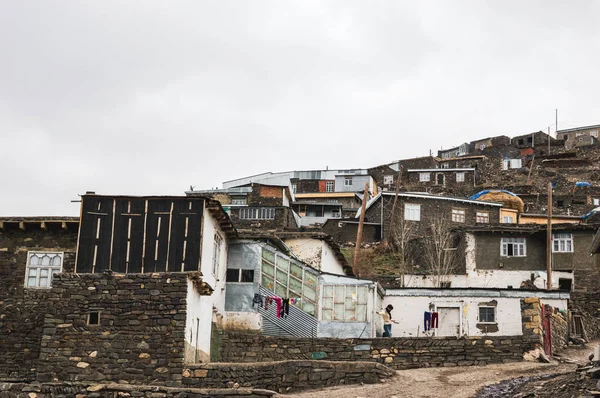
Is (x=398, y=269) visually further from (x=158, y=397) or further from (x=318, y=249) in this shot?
(x=158, y=397)

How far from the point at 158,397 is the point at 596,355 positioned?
36.2 feet

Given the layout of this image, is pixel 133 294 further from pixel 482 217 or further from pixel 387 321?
pixel 482 217

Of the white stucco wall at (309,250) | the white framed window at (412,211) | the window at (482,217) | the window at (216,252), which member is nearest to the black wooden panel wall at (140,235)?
the window at (216,252)

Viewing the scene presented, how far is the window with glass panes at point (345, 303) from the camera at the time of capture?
1139 inches

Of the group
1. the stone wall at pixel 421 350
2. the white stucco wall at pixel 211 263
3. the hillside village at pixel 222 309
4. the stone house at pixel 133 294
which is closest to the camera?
the hillside village at pixel 222 309

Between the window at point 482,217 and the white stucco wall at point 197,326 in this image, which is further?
the window at point 482,217

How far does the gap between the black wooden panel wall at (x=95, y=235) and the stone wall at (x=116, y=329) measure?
634 millimetres

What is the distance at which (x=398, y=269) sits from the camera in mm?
47781

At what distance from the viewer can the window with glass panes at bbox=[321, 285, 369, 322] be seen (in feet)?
94.9

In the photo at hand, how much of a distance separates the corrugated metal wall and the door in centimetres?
486

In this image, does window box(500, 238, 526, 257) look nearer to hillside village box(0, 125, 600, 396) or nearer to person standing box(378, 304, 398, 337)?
hillside village box(0, 125, 600, 396)

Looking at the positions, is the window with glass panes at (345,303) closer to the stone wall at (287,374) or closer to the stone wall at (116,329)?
the stone wall at (287,374)

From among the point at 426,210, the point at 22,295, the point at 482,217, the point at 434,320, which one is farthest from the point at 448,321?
the point at 482,217

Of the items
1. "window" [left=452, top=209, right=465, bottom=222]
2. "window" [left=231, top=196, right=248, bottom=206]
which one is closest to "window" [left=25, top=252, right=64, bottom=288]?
"window" [left=452, top=209, right=465, bottom=222]
